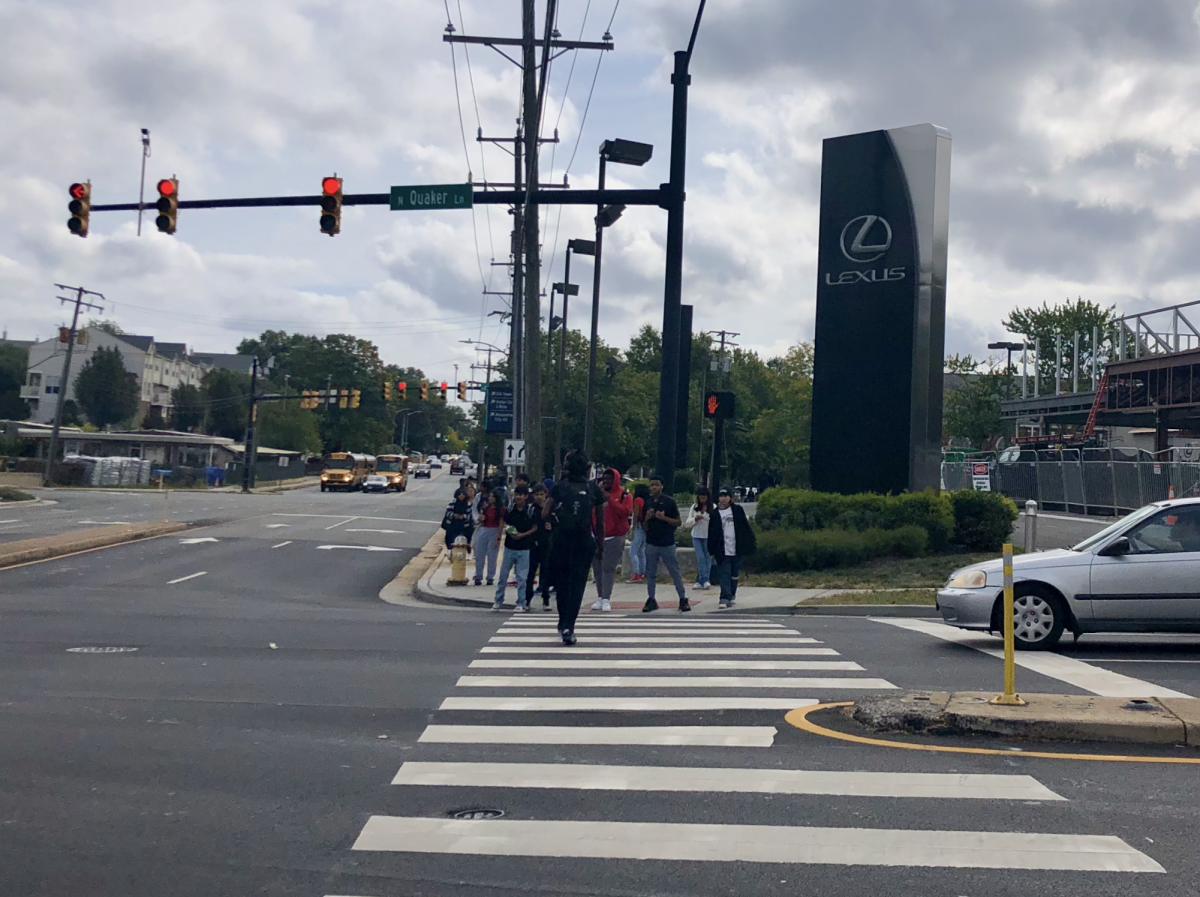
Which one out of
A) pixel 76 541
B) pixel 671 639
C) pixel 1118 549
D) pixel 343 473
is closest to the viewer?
pixel 1118 549

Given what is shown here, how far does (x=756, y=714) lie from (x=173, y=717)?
4075 millimetres

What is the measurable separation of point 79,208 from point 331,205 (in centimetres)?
409

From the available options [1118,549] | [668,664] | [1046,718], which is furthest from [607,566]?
[1046,718]

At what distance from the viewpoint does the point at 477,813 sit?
232 inches

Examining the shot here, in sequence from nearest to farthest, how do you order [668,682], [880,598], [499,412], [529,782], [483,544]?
[529,782], [668,682], [880,598], [483,544], [499,412]

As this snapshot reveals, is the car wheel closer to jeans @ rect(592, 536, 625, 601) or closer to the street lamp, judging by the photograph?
jeans @ rect(592, 536, 625, 601)

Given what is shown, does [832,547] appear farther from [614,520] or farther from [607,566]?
[607,566]

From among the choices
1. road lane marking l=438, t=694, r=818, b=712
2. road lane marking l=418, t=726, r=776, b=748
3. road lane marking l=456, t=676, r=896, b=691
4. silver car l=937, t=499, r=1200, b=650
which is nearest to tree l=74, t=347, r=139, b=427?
road lane marking l=456, t=676, r=896, b=691

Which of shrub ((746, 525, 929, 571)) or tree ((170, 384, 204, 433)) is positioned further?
tree ((170, 384, 204, 433))

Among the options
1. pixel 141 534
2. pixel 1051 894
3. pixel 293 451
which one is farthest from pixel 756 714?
pixel 293 451

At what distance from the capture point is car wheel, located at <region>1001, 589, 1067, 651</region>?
1157 centimetres

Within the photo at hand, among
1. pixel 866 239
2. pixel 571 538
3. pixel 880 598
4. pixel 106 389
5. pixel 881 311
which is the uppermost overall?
pixel 106 389

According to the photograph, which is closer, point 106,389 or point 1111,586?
point 1111,586

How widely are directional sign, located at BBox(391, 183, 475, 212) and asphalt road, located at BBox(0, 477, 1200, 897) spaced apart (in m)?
8.41
